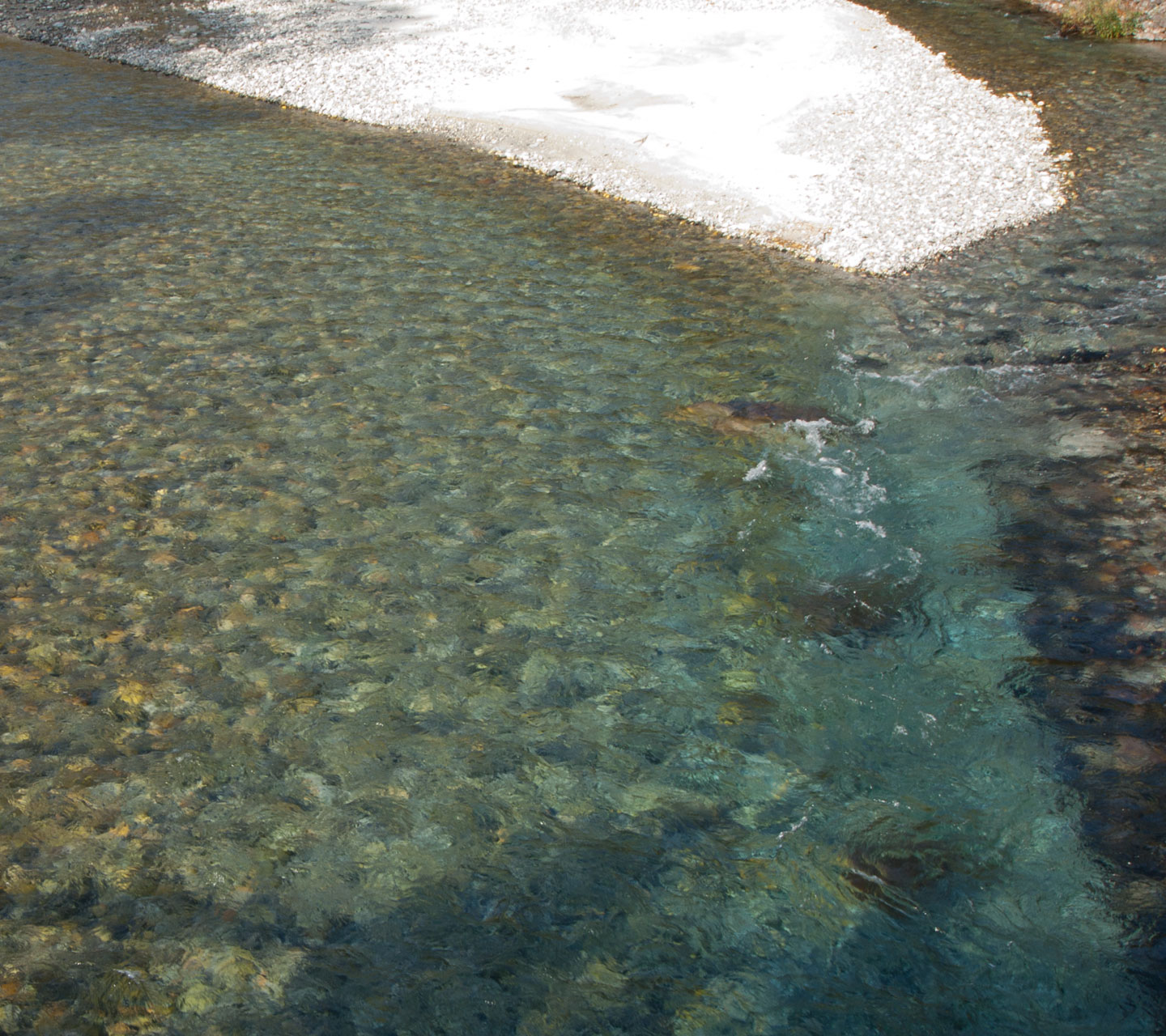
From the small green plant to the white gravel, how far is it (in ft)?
12.3

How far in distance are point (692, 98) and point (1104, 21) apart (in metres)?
9.44

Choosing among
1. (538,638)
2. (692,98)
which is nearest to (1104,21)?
(692,98)

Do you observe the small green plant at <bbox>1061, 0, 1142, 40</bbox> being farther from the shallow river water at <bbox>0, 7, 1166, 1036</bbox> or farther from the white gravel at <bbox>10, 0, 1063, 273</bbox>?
the shallow river water at <bbox>0, 7, 1166, 1036</bbox>

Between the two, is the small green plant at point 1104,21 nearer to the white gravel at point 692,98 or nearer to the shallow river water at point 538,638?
the white gravel at point 692,98

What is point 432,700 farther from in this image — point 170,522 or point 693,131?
point 693,131

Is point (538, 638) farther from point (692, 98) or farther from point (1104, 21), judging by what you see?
point (1104, 21)

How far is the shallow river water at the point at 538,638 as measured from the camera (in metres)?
3.99

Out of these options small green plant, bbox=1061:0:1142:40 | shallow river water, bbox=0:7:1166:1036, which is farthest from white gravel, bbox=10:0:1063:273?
small green plant, bbox=1061:0:1142:40

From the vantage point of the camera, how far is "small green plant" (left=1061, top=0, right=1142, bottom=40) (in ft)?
57.7

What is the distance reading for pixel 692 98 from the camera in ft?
45.4

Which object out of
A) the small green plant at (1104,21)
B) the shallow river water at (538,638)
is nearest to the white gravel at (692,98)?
the shallow river water at (538,638)

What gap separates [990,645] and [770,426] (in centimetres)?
268

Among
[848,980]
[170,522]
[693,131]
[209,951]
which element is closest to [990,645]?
[848,980]

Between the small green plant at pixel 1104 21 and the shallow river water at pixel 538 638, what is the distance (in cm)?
1021
